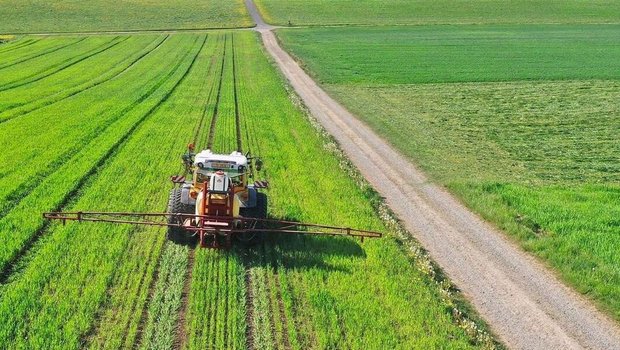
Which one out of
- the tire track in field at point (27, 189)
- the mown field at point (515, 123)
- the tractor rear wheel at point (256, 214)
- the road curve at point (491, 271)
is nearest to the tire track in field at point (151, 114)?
the tractor rear wheel at point (256, 214)

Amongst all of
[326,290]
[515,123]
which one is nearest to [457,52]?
[515,123]

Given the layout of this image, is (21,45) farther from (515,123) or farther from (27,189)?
(515,123)

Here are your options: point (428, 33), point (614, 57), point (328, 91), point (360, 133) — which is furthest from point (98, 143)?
point (428, 33)

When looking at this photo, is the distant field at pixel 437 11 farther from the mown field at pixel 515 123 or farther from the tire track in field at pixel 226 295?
the tire track in field at pixel 226 295

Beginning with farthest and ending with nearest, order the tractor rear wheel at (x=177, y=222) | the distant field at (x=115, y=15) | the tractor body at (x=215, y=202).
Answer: the distant field at (x=115, y=15) → the tractor rear wheel at (x=177, y=222) → the tractor body at (x=215, y=202)

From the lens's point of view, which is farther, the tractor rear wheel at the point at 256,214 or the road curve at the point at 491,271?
the tractor rear wheel at the point at 256,214

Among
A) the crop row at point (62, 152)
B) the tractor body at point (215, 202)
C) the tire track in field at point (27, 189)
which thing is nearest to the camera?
the tractor body at point (215, 202)

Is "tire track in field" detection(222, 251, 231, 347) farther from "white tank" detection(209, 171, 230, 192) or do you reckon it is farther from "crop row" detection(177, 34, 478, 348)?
"white tank" detection(209, 171, 230, 192)

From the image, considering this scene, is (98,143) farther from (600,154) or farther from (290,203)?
(600,154)
